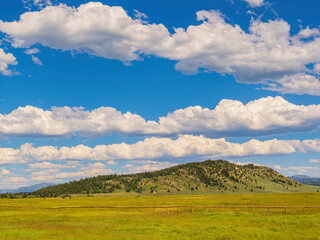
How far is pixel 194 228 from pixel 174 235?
5.52m

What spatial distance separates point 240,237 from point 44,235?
68.7ft

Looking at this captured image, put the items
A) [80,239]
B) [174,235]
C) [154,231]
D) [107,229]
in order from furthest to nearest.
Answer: [107,229] → [154,231] → [174,235] → [80,239]

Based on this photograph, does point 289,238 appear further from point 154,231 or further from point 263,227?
point 154,231

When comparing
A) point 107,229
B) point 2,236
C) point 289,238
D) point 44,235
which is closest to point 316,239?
point 289,238

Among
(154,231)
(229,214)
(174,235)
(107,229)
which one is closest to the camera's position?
(174,235)

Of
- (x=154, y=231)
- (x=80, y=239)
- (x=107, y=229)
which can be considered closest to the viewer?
(x=80, y=239)

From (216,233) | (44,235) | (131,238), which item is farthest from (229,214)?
(44,235)

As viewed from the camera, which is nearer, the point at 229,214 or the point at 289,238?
the point at 289,238

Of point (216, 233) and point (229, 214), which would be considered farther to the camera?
point (229, 214)

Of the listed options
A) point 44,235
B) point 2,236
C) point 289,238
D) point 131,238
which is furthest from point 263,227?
point 2,236

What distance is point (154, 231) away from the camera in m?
37.6

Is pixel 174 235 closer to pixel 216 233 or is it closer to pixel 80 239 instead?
pixel 216 233

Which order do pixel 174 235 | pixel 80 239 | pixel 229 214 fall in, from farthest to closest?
1. pixel 229 214
2. pixel 174 235
3. pixel 80 239

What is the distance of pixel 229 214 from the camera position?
58531 millimetres
